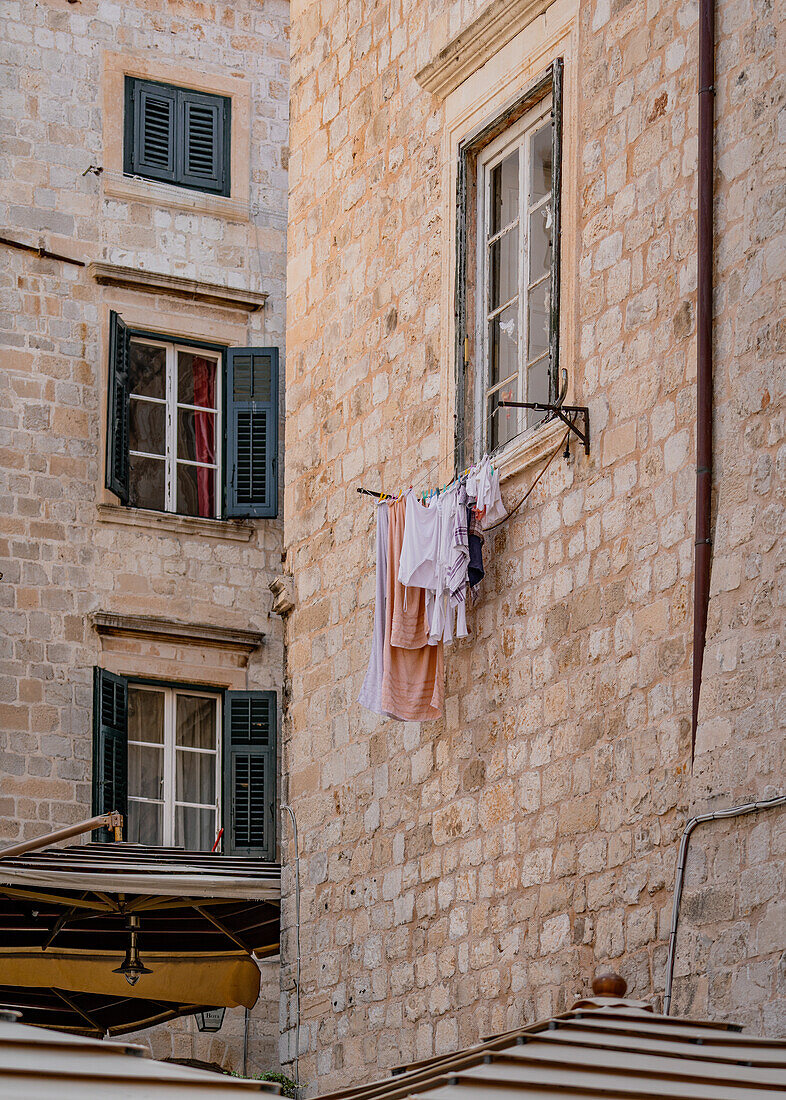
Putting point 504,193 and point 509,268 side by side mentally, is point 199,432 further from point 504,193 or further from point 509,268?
point 509,268

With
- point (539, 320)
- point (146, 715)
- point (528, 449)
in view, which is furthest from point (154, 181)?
point (528, 449)

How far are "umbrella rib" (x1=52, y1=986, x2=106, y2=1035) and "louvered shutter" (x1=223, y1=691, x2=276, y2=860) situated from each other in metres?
2.09

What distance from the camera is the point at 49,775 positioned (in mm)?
15727

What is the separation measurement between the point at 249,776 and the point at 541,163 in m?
7.42

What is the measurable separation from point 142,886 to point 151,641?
5.33m

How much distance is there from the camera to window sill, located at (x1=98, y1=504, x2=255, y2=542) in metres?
16.5

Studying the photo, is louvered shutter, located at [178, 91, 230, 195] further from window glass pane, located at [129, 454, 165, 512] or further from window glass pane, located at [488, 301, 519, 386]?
window glass pane, located at [488, 301, 519, 386]

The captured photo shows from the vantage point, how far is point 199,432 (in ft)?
56.5

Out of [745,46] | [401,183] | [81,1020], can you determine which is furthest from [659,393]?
[81,1020]

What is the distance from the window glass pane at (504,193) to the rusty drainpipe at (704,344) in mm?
1901

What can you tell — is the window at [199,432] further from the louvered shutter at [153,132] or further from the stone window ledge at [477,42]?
the stone window ledge at [477,42]

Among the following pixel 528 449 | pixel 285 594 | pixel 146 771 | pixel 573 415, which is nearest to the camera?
pixel 573 415

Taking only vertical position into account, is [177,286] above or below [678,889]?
above

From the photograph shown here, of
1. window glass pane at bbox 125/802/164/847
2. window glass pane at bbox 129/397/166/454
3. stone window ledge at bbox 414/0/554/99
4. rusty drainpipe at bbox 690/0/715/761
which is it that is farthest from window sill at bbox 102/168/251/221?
rusty drainpipe at bbox 690/0/715/761
